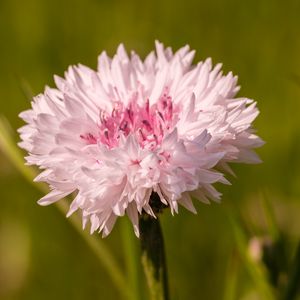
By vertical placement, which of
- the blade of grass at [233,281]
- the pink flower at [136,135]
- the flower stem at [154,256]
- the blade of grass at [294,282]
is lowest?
the blade of grass at [294,282]

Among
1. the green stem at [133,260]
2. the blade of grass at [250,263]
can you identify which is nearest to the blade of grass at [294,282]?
the blade of grass at [250,263]

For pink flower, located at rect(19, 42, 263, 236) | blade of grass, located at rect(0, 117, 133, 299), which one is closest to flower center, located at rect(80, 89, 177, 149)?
pink flower, located at rect(19, 42, 263, 236)

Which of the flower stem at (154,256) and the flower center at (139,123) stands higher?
the flower center at (139,123)

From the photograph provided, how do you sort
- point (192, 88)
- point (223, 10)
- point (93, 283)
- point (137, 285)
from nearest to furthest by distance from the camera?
point (192, 88) → point (137, 285) → point (93, 283) → point (223, 10)

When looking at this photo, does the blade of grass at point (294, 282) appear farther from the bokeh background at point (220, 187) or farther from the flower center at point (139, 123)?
the flower center at point (139, 123)

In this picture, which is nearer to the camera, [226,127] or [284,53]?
[226,127]

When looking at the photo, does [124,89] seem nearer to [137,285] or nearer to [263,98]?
[137,285]

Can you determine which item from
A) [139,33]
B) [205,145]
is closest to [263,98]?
[139,33]
